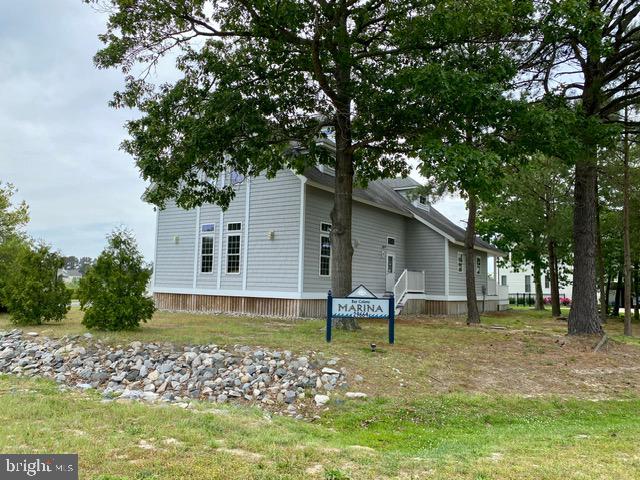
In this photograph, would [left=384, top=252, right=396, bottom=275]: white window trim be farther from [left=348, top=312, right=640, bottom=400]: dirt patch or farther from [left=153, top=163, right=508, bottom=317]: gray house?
[left=348, top=312, right=640, bottom=400]: dirt patch

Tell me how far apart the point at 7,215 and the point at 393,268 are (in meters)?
19.7

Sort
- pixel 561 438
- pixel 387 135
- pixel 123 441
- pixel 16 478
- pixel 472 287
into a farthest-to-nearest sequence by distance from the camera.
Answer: pixel 472 287 → pixel 387 135 → pixel 561 438 → pixel 123 441 → pixel 16 478

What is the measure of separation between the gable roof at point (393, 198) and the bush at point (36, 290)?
795cm

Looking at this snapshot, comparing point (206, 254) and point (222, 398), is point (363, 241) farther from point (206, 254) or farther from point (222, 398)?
point (222, 398)

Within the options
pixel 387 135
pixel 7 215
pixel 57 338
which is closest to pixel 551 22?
pixel 387 135

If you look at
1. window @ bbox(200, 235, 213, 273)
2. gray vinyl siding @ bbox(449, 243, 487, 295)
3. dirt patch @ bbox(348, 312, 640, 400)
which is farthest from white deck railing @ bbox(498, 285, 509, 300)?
window @ bbox(200, 235, 213, 273)

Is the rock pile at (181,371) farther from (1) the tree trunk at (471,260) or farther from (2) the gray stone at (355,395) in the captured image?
(1) the tree trunk at (471,260)

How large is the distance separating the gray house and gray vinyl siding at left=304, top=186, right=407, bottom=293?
0.12 ft

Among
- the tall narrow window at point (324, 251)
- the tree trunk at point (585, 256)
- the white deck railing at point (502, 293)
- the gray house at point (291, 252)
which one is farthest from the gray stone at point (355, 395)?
the white deck railing at point (502, 293)

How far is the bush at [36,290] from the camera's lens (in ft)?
40.2

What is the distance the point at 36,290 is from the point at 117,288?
3268mm

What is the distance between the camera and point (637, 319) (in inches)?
1001

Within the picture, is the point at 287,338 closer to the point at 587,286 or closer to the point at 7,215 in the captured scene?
the point at 587,286

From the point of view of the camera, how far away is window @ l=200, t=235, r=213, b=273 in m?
18.1
